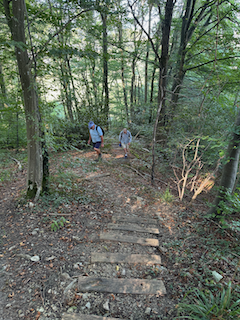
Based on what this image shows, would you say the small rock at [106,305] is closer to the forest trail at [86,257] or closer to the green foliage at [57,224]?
the forest trail at [86,257]

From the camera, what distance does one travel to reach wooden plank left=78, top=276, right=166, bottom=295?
2.65 m

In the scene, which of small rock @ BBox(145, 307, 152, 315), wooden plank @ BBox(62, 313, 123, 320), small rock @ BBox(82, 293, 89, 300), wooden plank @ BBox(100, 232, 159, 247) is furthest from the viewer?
wooden plank @ BBox(100, 232, 159, 247)

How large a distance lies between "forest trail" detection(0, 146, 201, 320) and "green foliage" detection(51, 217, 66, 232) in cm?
2

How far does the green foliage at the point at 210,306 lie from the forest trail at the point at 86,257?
0.60ft

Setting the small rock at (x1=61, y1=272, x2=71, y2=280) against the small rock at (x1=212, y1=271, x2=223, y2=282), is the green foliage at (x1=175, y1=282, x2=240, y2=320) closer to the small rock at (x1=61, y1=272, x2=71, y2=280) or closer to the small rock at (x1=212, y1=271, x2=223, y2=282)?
the small rock at (x1=212, y1=271, x2=223, y2=282)

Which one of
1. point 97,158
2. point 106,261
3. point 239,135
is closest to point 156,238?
point 106,261

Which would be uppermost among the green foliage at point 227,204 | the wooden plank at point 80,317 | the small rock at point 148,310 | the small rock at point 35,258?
the green foliage at point 227,204

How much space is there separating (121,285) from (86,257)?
2.89 ft

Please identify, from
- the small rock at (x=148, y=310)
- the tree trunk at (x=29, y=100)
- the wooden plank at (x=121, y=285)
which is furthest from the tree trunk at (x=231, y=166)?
the tree trunk at (x=29, y=100)

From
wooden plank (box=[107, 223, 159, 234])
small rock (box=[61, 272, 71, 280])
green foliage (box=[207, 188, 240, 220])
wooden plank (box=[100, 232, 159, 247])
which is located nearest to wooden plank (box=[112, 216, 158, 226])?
wooden plank (box=[107, 223, 159, 234])

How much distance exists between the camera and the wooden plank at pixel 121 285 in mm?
2654

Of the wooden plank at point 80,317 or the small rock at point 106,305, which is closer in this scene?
the wooden plank at point 80,317

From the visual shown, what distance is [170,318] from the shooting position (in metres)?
2.35

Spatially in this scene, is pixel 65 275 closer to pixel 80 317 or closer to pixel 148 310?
pixel 80 317
